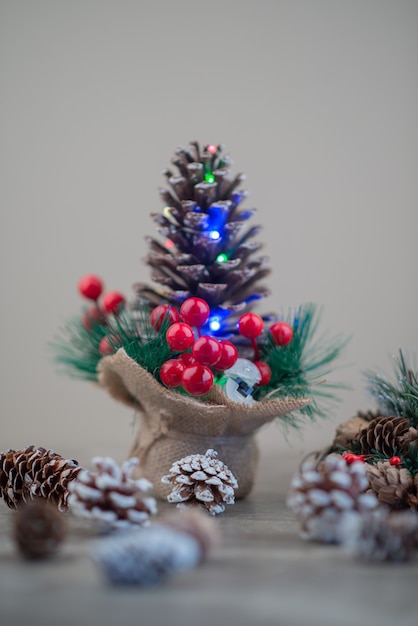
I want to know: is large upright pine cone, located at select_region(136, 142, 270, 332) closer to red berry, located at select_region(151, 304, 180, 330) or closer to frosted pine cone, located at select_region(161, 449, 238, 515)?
red berry, located at select_region(151, 304, 180, 330)

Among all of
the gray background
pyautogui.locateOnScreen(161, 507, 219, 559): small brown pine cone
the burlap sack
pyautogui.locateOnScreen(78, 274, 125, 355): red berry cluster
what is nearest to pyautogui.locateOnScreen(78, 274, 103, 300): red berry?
pyautogui.locateOnScreen(78, 274, 125, 355): red berry cluster

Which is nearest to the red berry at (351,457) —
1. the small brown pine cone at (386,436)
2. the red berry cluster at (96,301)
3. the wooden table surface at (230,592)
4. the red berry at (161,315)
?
the small brown pine cone at (386,436)

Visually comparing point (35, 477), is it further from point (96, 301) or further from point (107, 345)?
point (96, 301)

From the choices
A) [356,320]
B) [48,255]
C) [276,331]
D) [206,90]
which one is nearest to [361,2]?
[206,90]

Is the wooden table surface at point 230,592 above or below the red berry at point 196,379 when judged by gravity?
below

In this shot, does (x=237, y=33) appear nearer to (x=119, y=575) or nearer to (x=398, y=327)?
(x=398, y=327)

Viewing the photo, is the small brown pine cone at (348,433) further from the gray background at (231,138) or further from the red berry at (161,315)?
the gray background at (231,138)
